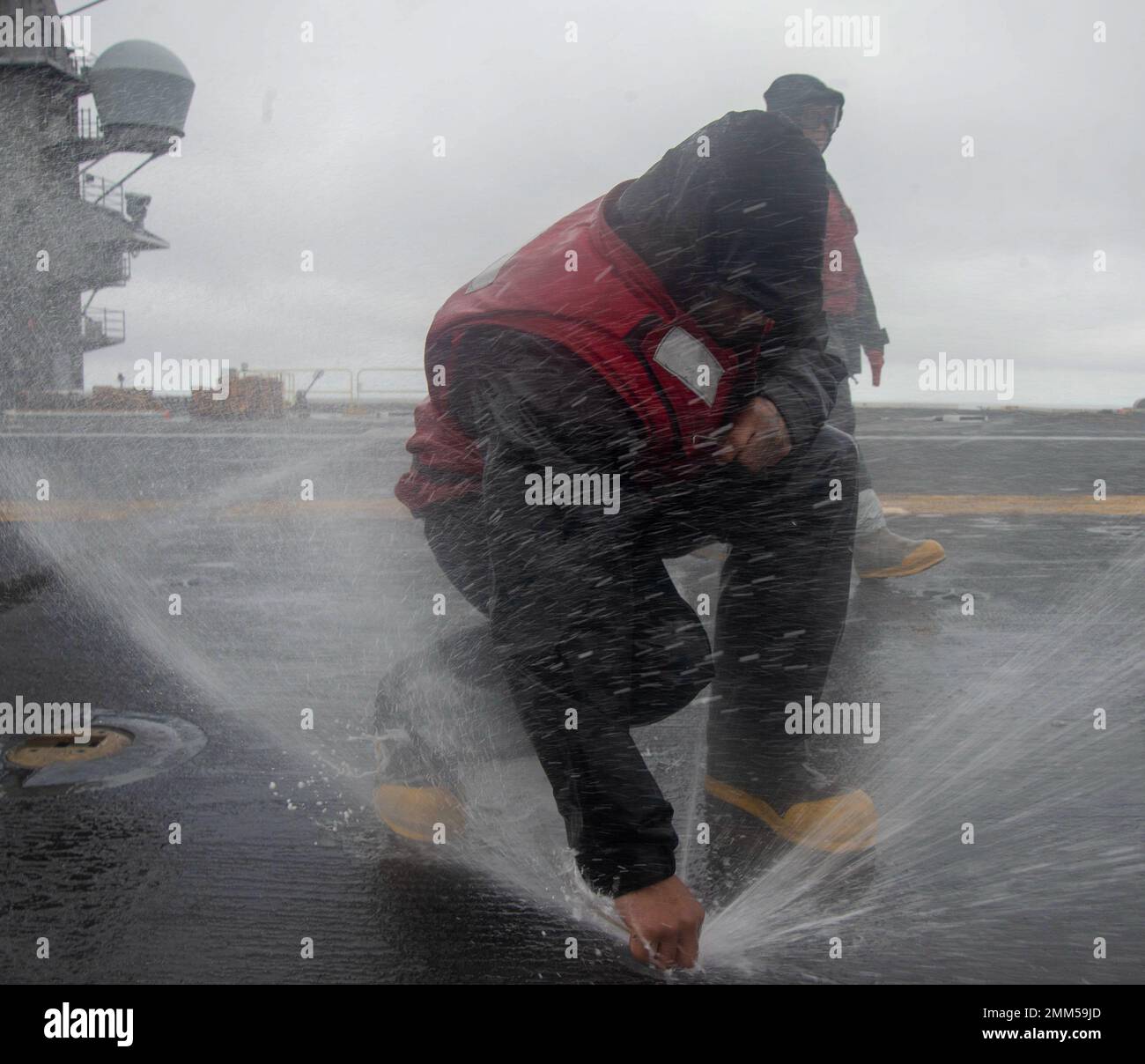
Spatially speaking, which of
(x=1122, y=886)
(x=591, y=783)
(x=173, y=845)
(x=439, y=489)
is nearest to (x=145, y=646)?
(x=173, y=845)

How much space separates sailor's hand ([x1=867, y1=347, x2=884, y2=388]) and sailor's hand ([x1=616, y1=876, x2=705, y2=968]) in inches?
Answer: 112

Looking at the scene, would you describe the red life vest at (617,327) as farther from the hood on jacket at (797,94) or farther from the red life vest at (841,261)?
the red life vest at (841,261)

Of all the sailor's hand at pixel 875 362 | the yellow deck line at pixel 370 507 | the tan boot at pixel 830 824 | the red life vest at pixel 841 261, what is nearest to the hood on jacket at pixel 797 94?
the red life vest at pixel 841 261

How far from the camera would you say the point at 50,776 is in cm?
225

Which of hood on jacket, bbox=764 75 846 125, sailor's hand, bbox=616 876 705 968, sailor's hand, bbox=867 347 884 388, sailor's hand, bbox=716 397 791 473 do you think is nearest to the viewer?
A: sailor's hand, bbox=616 876 705 968

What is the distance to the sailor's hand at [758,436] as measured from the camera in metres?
1.64

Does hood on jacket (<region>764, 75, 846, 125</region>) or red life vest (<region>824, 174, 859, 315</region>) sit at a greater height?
hood on jacket (<region>764, 75, 846, 125</region>)

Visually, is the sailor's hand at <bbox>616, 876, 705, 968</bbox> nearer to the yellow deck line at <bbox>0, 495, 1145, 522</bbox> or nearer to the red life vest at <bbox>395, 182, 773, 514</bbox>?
the red life vest at <bbox>395, 182, 773, 514</bbox>

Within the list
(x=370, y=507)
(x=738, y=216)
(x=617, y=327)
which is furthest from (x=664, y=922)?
(x=370, y=507)

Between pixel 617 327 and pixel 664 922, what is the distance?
785mm

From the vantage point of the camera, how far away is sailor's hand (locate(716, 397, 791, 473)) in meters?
1.64

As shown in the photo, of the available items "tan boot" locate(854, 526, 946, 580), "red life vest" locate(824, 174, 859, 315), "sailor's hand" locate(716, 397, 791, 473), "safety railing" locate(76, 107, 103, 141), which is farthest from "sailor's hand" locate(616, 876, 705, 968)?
"safety railing" locate(76, 107, 103, 141)

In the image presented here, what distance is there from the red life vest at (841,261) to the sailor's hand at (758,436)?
1.57m

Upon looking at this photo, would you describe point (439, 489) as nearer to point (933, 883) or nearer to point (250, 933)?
point (250, 933)
